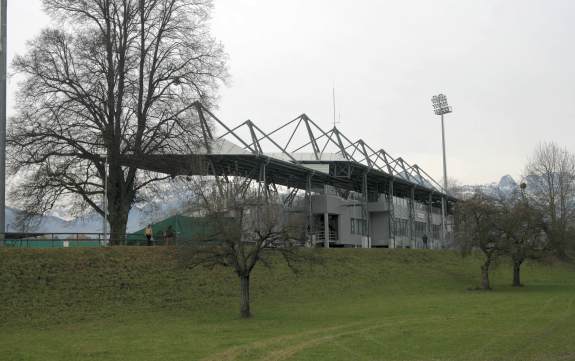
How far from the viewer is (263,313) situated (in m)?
29.1

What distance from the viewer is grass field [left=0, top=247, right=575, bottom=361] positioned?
60.1 ft

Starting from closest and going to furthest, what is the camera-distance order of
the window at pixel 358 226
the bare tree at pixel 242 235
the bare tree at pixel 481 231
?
the bare tree at pixel 242 235 < the bare tree at pixel 481 231 < the window at pixel 358 226

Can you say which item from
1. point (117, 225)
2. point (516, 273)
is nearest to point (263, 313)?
point (117, 225)

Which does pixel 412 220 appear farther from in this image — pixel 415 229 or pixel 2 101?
pixel 2 101

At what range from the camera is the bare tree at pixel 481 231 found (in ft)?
139

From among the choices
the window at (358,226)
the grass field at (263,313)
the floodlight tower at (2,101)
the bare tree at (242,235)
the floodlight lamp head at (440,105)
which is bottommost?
the grass field at (263,313)

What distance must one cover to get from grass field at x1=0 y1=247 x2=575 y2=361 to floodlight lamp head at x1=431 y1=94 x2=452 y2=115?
52454mm

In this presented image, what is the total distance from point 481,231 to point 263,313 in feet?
62.7

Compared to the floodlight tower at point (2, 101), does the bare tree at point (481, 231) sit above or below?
below

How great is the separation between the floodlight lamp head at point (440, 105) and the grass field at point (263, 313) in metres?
52.5

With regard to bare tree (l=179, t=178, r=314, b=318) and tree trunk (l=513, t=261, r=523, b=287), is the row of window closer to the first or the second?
tree trunk (l=513, t=261, r=523, b=287)

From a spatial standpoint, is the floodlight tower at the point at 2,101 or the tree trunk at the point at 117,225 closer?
the floodlight tower at the point at 2,101

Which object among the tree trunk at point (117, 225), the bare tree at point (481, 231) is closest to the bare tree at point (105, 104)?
the tree trunk at point (117, 225)

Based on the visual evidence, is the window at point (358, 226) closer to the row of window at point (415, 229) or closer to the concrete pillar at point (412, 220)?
the row of window at point (415, 229)
